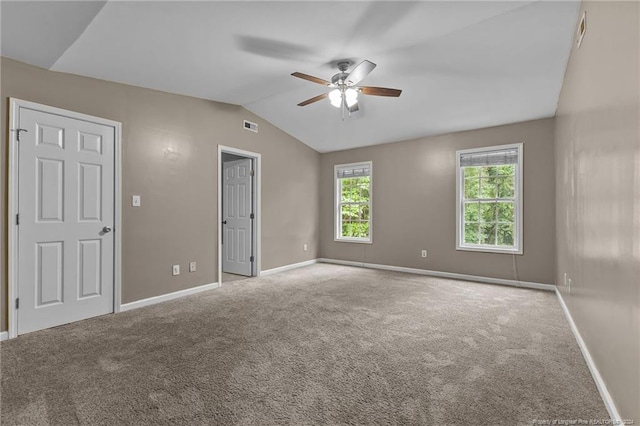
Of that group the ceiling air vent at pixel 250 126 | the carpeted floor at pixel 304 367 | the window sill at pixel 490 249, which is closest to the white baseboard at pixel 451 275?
the window sill at pixel 490 249

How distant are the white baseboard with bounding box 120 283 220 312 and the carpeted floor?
14cm

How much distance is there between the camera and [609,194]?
1.74 m

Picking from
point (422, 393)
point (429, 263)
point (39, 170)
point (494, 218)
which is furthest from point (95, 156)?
point (494, 218)

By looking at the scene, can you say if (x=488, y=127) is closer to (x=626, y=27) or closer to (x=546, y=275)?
(x=546, y=275)

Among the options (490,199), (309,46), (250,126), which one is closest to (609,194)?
(309,46)

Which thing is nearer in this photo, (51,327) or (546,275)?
(51,327)

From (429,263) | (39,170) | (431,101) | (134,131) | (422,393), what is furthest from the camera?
(429,263)

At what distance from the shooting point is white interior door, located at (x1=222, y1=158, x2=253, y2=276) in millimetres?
5422

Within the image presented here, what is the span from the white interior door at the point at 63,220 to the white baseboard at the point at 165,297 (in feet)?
0.64

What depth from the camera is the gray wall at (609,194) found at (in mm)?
1375

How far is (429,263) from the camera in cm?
555

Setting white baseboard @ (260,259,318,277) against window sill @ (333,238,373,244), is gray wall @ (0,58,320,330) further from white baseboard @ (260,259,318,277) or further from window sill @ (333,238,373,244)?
window sill @ (333,238,373,244)

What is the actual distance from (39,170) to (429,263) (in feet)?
17.5

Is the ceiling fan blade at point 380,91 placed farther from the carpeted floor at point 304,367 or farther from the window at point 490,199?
the window at point 490,199
